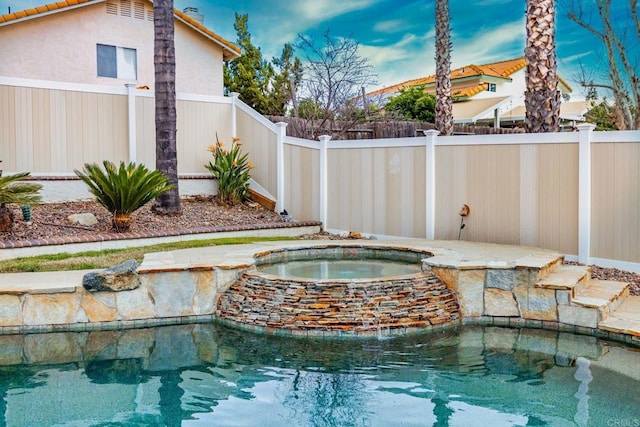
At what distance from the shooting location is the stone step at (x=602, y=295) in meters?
6.82

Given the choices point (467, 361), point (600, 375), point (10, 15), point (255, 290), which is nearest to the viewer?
point (600, 375)

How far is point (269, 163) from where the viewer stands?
1366 cm

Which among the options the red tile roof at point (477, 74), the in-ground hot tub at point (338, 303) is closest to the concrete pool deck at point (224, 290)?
the in-ground hot tub at point (338, 303)

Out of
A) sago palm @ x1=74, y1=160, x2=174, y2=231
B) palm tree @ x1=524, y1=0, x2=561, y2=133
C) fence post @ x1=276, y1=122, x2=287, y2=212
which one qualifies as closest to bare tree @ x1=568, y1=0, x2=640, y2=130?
palm tree @ x1=524, y1=0, x2=561, y2=133

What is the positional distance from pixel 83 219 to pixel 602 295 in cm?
843

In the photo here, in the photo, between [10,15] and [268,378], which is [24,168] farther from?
[268,378]

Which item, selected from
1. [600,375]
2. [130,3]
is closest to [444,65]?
[130,3]

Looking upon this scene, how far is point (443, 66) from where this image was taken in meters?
15.3

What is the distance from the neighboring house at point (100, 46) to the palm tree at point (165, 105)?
4996 mm

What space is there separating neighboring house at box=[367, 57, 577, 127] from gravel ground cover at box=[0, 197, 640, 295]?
1155 cm

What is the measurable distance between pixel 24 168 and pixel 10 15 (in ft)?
16.0

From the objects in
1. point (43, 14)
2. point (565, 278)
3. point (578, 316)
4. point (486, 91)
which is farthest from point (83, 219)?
point (486, 91)

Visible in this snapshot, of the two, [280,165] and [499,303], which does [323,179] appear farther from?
[499,303]

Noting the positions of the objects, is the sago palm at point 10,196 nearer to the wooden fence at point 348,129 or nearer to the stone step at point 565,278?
the wooden fence at point 348,129
